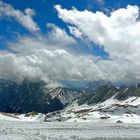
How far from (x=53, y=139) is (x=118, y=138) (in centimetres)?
1032

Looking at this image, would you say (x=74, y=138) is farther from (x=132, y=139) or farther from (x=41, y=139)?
(x=132, y=139)

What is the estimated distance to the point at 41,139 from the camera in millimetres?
42500

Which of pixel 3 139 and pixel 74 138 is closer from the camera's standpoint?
pixel 3 139

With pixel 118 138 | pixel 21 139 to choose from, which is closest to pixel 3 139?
pixel 21 139

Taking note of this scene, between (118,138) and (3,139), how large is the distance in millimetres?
16808

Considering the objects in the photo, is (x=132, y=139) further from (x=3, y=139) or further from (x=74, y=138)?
(x=3, y=139)

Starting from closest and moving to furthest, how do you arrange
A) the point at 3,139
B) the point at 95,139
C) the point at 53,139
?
the point at 3,139 → the point at 53,139 → the point at 95,139

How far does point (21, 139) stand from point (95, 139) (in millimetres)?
10632

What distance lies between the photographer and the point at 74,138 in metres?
45.1

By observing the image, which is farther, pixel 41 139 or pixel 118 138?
pixel 118 138

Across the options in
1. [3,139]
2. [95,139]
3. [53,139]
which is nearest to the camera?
[3,139]

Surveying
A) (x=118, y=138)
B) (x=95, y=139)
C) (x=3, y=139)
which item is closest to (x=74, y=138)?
(x=95, y=139)

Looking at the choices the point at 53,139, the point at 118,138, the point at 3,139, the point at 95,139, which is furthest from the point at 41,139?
the point at 118,138

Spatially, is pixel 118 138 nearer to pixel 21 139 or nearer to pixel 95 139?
pixel 95 139
